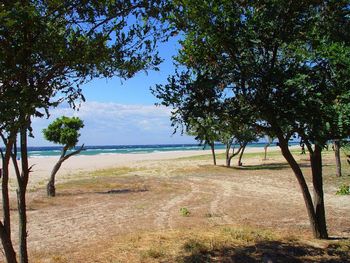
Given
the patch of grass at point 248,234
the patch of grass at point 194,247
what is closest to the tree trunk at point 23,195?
the patch of grass at point 194,247

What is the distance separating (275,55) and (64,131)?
19.4 meters

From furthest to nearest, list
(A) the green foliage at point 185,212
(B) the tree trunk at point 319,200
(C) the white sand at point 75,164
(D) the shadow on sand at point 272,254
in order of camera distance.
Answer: (C) the white sand at point 75,164, (A) the green foliage at point 185,212, (B) the tree trunk at point 319,200, (D) the shadow on sand at point 272,254

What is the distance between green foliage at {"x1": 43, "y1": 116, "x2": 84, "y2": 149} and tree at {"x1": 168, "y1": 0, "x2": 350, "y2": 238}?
17.4 metres

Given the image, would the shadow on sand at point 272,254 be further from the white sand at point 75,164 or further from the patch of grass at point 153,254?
the white sand at point 75,164

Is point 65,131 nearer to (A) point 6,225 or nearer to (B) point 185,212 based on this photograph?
(B) point 185,212

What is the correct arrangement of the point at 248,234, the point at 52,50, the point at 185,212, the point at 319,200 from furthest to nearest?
the point at 185,212 < the point at 248,234 < the point at 319,200 < the point at 52,50

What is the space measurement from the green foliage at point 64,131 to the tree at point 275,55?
17417 millimetres

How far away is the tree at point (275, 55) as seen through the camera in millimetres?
8406

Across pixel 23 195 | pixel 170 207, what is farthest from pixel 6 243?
pixel 170 207

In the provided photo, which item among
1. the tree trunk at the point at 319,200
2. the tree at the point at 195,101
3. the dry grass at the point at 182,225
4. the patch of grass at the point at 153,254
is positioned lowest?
the dry grass at the point at 182,225

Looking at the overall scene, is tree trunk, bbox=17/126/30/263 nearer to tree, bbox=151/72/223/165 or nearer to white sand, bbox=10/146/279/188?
tree, bbox=151/72/223/165

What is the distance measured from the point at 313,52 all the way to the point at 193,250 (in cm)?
561

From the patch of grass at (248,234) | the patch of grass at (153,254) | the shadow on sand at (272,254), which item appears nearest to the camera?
the shadow on sand at (272,254)

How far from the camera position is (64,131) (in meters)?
26.3
